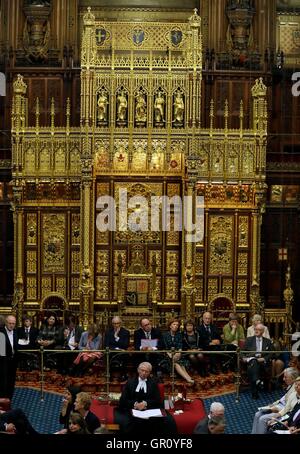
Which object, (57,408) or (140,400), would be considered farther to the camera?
(57,408)

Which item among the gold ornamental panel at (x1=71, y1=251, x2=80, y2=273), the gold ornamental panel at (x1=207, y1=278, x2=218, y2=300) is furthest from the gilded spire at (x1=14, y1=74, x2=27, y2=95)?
the gold ornamental panel at (x1=207, y1=278, x2=218, y2=300)

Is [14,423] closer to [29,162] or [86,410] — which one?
[86,410]

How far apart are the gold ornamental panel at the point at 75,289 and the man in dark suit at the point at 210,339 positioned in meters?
4.03

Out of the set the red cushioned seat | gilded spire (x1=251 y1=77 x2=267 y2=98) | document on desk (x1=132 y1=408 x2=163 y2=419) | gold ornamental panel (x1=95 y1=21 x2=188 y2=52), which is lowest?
document on desk (x1=132 y1=408 x2=163 y2=419)

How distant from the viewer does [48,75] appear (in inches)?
902

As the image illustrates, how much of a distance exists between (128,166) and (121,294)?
8.13 feet

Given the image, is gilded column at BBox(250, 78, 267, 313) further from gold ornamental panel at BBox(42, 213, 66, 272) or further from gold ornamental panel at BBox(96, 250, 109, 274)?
gold ornamental panel at BBox(42, 213, 66, 272)

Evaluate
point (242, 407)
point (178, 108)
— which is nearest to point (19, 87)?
point (178, 108)

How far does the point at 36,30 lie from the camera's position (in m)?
23.0

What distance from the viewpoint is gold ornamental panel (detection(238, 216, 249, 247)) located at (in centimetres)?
2166

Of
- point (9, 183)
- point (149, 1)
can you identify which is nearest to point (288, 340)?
point (9, 183)

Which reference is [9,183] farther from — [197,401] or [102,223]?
[197,401]

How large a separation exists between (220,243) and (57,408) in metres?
6.37

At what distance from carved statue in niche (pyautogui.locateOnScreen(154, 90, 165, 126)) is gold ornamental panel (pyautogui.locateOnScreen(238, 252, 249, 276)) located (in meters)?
3.09
